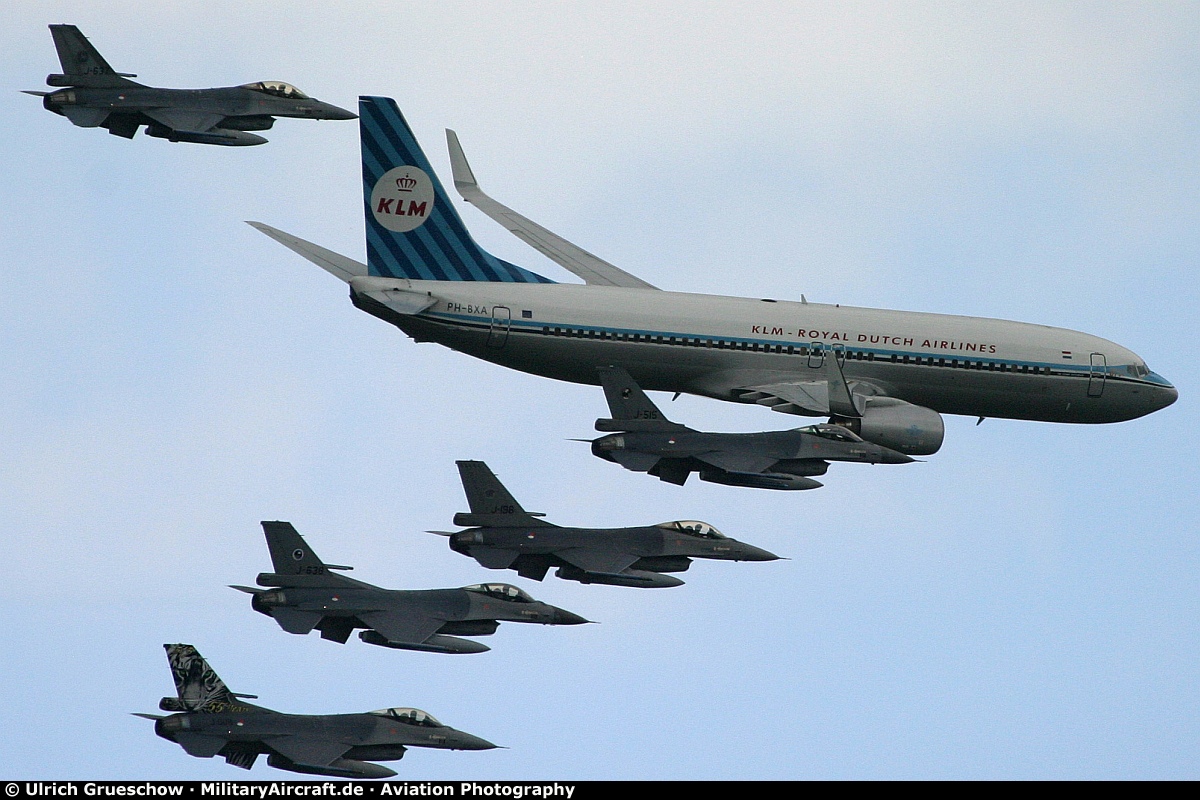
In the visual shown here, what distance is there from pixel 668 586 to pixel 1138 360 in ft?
82.5

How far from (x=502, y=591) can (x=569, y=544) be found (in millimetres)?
3429

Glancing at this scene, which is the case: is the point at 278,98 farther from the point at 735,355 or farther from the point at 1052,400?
the point at 1052,400

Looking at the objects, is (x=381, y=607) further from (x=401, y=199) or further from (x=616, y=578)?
(x=401, y=199)

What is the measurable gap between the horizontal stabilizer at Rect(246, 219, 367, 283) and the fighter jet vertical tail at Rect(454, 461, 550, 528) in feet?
33.7

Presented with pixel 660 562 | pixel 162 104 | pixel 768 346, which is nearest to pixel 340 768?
pixel 660 562

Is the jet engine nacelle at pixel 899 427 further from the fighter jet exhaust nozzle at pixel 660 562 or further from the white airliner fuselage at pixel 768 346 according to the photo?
the fighter jet exhaust nozzle at pixel 660 562

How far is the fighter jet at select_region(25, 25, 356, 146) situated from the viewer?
109m

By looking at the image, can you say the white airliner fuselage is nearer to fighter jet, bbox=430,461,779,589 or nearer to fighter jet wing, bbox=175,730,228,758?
fighter jet, bbox=430,461,779,589

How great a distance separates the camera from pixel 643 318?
106 m

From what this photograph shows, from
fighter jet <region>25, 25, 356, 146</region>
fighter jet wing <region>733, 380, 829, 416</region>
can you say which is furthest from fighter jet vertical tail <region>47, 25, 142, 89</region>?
fighter jet wing <region>733, 380, 829, 416</region>

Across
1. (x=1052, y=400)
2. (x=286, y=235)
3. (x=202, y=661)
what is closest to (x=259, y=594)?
(x=202, y=661)
